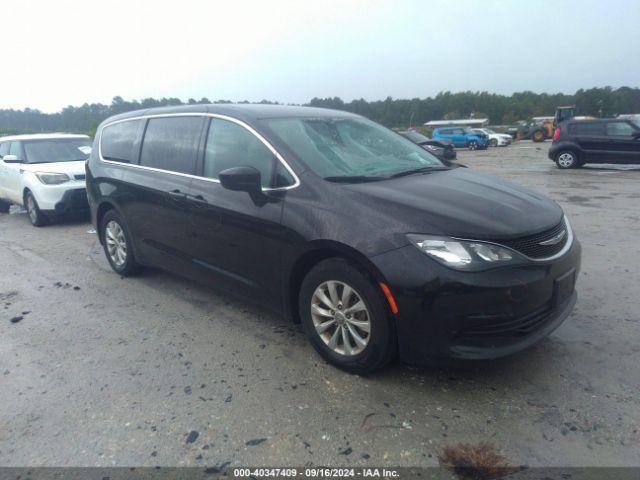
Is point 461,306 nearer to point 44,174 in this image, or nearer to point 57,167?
point 44,174

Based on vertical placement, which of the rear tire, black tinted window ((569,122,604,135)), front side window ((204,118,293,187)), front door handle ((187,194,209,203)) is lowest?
the rear tire

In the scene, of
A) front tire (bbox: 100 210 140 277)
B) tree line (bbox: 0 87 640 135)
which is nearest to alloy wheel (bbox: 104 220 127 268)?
front tire (bbox: 100 210 140 277)

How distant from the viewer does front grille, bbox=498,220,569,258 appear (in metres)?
2.88

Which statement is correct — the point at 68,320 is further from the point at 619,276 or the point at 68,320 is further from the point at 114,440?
the point at 619,276

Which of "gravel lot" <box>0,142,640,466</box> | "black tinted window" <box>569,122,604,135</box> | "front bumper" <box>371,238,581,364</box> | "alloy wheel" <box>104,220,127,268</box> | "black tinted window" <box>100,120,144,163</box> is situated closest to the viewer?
"gravel lot" <box>0,142,640,466</box>

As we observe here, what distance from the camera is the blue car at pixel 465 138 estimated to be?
34031mm

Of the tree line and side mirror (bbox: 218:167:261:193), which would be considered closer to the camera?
side mirror (bbox: 218:167:261:193)

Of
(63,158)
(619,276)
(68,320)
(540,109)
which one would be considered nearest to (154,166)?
(68,320)

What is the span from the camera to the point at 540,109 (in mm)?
97875

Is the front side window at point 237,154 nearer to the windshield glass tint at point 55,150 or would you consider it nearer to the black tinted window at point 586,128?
the windshield glass tint at point 55,150

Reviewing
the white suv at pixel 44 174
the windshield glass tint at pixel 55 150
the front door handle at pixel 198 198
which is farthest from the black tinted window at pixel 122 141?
the windshield glass tint at pixel 55 150

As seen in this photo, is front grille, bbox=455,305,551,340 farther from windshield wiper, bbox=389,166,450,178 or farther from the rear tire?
the rear tire

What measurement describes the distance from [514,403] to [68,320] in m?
3.62

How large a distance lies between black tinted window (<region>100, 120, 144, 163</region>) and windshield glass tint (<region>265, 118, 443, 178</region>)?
1926 mm
